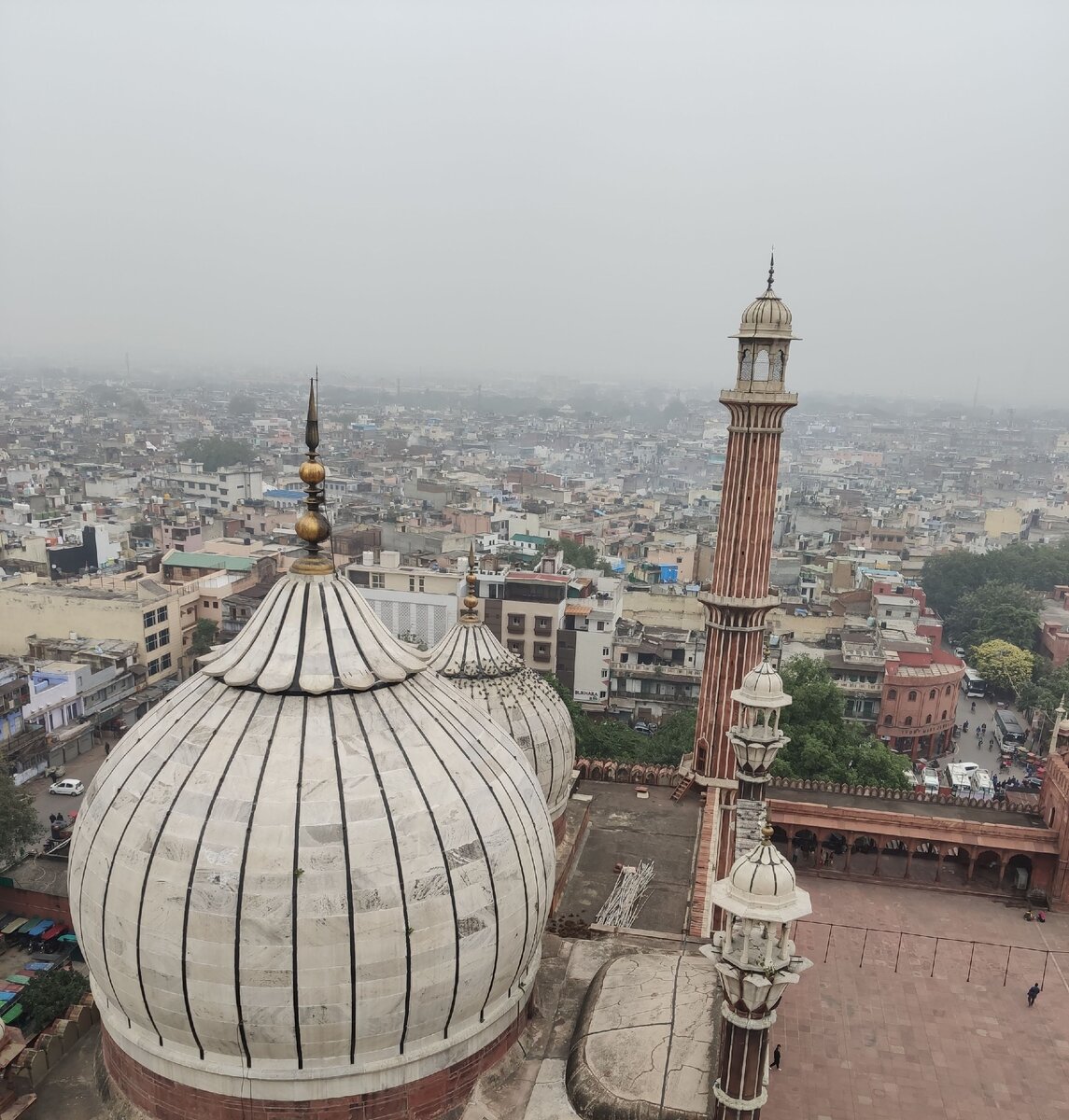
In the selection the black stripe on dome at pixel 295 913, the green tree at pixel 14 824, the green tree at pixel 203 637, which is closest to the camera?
the black stripe on dome at pixel 295 913

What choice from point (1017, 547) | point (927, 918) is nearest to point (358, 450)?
point (1017, 547)

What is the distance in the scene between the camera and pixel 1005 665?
45.0 m

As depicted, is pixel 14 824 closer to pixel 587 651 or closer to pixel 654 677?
pixel 587 651

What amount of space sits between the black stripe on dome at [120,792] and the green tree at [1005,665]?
4238 centimetres

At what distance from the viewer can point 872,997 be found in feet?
60.0

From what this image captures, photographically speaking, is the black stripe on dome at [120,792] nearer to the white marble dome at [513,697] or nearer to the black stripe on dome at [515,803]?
the black stripe on dome at [515,803]

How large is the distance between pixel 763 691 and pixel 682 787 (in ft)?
21.4

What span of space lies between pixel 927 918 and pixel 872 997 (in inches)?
150

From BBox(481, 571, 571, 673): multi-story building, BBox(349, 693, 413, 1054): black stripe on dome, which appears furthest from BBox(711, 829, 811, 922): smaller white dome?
BBox(481, 571, 571, 673): multi-story building

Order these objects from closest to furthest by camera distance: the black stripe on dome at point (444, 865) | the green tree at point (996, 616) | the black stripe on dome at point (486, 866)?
the black stripe on dome at point (444, 865)
the black stripe on dome at point (486, 866)
the green tree at point (996, 616)

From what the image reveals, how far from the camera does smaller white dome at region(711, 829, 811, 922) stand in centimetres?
915

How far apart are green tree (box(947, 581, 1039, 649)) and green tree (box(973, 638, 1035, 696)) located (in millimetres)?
2596

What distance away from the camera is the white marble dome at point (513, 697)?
52.8ft

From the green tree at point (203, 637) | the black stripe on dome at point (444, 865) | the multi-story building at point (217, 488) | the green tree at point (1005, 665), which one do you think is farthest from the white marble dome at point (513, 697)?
the multi-story building at point (217, 488)
